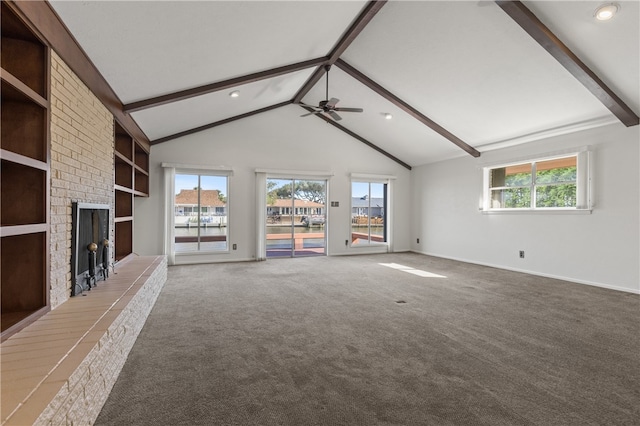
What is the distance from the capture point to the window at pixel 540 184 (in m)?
5.21

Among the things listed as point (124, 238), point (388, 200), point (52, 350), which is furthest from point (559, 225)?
point (124, 238)

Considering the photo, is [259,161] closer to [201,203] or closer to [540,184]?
[201,203]

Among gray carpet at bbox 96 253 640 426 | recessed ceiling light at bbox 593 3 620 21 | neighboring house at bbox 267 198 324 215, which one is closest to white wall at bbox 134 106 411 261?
neighboring house at bbox 267 198 324 215

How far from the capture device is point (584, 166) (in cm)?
513

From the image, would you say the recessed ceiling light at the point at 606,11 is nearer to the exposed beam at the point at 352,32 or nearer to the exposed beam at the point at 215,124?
the exposed beam at the point at 352,32

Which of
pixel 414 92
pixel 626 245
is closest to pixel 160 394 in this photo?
pixel 414 92

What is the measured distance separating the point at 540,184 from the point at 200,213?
22.8 feet

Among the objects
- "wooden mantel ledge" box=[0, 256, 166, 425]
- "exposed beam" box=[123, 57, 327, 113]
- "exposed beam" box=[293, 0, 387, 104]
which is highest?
"exposed beam" box=[293, 0, 387, 104]

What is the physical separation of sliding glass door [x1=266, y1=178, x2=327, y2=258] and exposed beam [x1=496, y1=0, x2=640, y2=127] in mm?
5229

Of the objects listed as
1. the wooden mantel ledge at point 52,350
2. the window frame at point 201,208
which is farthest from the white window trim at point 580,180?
the wooden mantel ledge at point 52,350

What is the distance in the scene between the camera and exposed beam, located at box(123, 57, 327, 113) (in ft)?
14.1

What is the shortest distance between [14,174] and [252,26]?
2575 millimetres

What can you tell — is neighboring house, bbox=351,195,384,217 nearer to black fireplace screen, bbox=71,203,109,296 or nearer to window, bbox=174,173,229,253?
window, bbox=174,173,229,253

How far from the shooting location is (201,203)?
22.8ft
